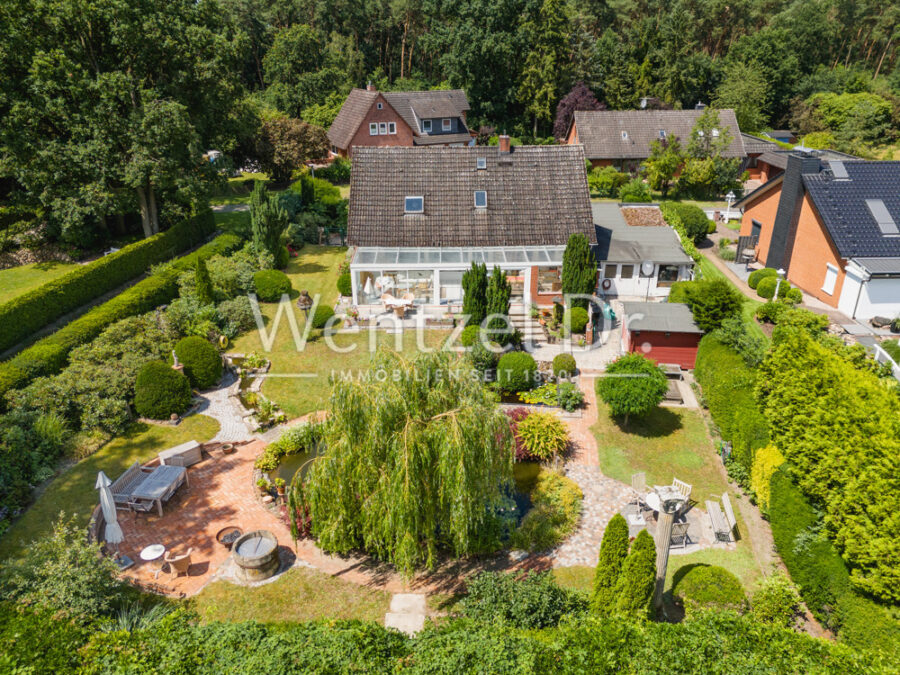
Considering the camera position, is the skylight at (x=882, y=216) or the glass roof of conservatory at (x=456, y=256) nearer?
the skylight at (x=882, y=216)

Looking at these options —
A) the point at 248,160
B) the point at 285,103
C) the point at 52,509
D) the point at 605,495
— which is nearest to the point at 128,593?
the point at 52,509

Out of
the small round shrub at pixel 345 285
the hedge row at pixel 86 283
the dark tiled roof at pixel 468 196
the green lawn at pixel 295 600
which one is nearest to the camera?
the green lawn at pixel 295 600

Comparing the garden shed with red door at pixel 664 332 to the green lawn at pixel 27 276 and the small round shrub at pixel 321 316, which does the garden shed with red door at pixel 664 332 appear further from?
the green lawn at pixel 27 276

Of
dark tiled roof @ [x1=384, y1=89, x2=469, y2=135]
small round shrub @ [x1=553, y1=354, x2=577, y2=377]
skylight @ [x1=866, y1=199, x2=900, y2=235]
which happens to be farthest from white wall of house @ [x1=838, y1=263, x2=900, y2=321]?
dark tiled roof @ [x1=384, y1=89, x2=469, y2=135]

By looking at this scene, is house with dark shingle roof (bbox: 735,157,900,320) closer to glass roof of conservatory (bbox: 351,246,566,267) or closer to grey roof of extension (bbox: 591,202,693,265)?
grey roof of extension (bbox: 591,202,693,265)

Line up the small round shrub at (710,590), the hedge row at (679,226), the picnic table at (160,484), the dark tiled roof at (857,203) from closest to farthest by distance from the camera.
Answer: the small round shrub at (710,590), the picnic table at (160,484), the dark tiled roof at (857,203), the hedge row at (679,226)

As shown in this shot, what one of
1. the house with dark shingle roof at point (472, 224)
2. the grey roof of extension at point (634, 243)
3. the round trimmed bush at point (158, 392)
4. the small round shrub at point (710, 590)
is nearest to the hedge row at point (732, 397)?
the small round shrub at point (710, 590)

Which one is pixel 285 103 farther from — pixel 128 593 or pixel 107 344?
pixel 128 593
